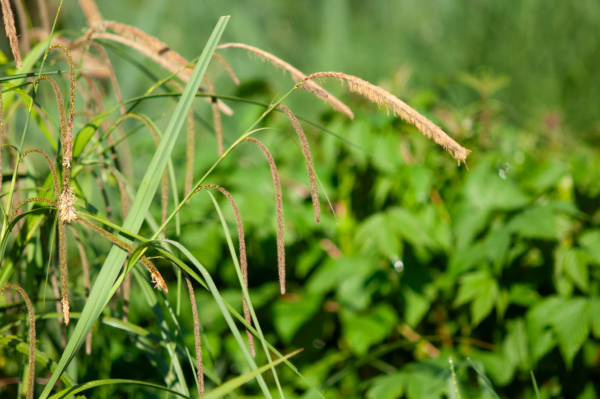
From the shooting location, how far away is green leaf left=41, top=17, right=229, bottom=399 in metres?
0.50

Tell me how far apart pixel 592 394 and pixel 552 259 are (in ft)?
1.26

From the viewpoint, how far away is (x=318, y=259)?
1412 millimetres

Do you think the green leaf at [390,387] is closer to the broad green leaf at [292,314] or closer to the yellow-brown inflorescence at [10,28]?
the broad green leaf at [292,314]

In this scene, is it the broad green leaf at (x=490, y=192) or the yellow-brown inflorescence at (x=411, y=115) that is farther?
the broad green leaf at (x=490, y=192)

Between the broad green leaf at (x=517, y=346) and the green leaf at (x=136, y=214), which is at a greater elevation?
the green leaf at (x=136, y=214)

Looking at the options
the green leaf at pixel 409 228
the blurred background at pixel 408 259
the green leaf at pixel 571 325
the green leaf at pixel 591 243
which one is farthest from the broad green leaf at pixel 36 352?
the green leaf at pixel 591 243

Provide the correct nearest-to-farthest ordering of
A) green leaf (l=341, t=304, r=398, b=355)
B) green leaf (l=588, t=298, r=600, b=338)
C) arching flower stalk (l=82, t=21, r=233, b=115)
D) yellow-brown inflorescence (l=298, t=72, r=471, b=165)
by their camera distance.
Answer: yellow-brown inflorescence (l=298, t=72, r=471, b=165) < arching flower stalk (l=82, t=21, r=233, b=115) < green leaf (l=588, t=298, r=600, b=338) < green leaf (l=341, t=304, r=398, b=355)

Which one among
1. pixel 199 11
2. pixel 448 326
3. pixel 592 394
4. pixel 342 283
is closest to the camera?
pixel 592 394

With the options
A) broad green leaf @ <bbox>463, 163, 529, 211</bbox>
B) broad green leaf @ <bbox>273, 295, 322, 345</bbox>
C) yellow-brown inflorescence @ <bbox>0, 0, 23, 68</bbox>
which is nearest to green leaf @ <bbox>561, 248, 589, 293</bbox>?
broad green leaf @ <bbox>463, 163, 529, 211</bbox>

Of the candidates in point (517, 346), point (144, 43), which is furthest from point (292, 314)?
point (144, 43)

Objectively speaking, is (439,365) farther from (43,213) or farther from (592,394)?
(43,213)

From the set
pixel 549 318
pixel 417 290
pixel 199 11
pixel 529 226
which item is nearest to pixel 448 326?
pixel 417 290

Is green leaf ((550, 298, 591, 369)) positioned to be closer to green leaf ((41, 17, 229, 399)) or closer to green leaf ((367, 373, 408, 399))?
green leaf ((367, 373, 408, 399))

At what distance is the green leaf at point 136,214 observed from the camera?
499 millimetres
